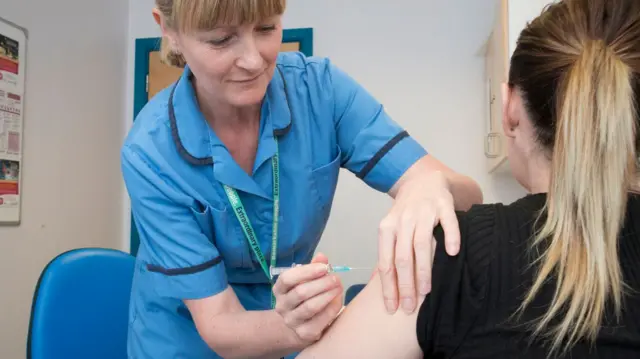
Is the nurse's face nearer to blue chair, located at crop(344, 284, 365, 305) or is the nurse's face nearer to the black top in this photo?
the black top

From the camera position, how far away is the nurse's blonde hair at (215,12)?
3.02ft

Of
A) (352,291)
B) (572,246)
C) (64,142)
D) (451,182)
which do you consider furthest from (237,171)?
(64,142)

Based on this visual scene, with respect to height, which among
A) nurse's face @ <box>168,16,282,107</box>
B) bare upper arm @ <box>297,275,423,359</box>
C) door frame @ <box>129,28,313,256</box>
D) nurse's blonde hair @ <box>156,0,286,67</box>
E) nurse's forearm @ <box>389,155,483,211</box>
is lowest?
bare upper arm @ <box>297,275,423,359</box>

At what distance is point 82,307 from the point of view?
1.45 metres

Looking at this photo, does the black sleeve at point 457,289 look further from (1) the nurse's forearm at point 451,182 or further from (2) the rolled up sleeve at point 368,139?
(2) the rolled up sleeve at point 368,139

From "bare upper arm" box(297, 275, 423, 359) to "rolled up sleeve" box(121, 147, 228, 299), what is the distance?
11.9 inches

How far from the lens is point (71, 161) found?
2.53m

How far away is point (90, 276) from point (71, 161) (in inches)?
47.3

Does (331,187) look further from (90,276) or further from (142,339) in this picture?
(90,276)

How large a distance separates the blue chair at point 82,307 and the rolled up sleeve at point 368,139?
0.77 m

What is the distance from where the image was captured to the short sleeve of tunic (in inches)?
46.4

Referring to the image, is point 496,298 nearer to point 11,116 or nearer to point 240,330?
point 240,330

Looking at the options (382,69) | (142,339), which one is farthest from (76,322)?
(382,69)

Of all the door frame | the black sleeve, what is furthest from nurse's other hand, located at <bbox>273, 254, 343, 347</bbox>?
the door frame
